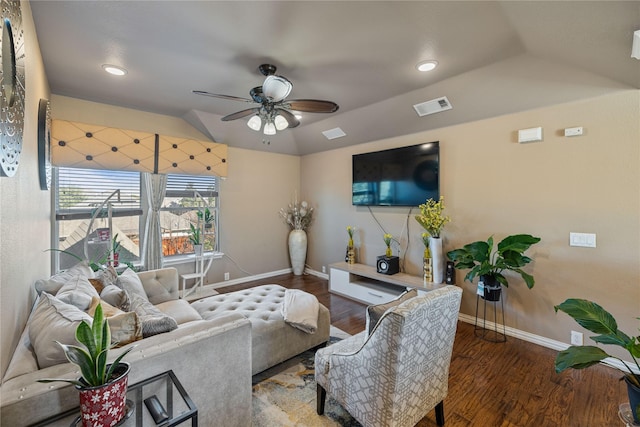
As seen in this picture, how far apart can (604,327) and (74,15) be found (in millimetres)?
3921

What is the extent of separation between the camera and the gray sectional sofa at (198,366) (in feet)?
3.38

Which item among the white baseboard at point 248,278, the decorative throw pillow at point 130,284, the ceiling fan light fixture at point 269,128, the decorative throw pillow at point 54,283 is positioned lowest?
the white baseboard at point 248,278

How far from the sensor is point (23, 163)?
61.7 inches

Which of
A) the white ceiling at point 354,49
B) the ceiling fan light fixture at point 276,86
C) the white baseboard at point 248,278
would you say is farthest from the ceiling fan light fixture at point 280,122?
the white baseboard at point 248,278

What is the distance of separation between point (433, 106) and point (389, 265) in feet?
7.05

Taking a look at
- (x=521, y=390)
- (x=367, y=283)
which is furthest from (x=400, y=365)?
(x=367, y=283)

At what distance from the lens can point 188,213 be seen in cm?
445

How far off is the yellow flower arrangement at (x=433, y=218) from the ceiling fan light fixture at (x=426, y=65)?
1.58 meters

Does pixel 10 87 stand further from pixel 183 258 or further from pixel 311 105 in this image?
pixel 183 258

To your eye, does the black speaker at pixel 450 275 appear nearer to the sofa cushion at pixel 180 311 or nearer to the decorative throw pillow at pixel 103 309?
the sofa cushion at pixel 180 311

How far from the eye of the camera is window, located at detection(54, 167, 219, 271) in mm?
3439

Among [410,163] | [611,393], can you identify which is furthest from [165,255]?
[611,393]

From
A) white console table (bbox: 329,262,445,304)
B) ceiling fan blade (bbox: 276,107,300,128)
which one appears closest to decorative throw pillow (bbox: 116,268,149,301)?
ceiling fan blade (bbox: 276,107,300,128)

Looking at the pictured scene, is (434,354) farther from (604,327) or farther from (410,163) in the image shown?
(410,163)
